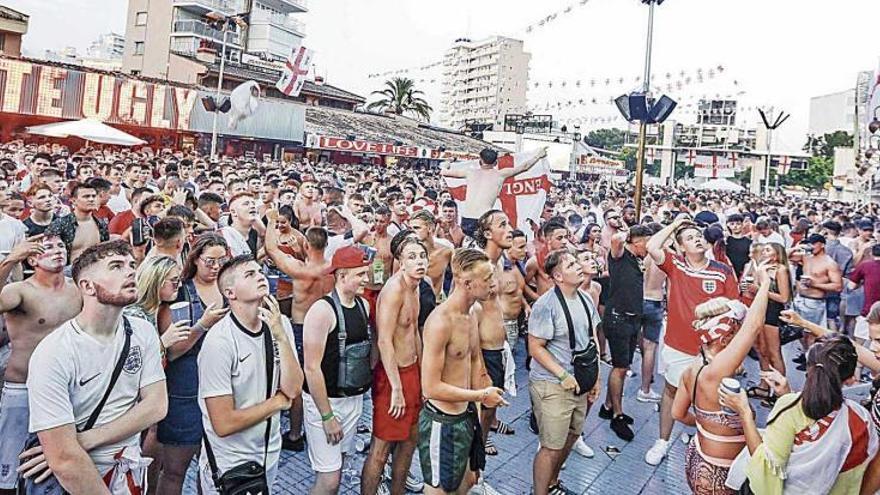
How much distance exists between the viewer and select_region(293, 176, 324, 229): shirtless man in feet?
28.6

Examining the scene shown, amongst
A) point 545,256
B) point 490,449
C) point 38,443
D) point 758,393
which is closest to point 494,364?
point 490,449

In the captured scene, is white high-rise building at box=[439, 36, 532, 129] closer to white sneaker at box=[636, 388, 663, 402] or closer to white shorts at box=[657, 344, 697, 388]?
white sneaker at box=[636, 388, 663, 402]

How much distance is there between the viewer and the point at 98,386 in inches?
100

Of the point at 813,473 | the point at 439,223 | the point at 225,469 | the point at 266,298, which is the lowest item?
the point at 225,469

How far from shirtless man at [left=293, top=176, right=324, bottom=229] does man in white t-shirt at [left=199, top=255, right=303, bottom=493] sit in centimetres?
557

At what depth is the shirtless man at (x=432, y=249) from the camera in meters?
5.30

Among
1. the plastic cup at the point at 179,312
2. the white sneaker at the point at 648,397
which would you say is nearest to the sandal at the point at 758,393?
the white sneaker at the point at 648,397

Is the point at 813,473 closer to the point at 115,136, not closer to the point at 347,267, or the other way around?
the point at 347,267

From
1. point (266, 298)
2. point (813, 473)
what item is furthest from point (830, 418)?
point (266, 298)

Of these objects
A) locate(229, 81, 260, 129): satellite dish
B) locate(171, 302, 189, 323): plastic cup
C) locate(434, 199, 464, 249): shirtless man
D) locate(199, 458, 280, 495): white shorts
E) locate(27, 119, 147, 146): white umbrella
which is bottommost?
locate(199, 458, 280, 495): white shorts

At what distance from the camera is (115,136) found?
16516 millimetres

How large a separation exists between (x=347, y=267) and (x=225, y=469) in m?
1.27

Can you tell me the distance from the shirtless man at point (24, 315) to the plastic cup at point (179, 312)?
0.57m

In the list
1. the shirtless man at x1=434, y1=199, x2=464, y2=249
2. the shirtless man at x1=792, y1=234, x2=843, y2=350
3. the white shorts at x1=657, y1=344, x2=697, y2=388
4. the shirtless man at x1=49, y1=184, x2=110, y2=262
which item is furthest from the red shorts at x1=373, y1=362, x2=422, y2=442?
the shirtless man at x1=792, y1=234, x2=843, y2=350
